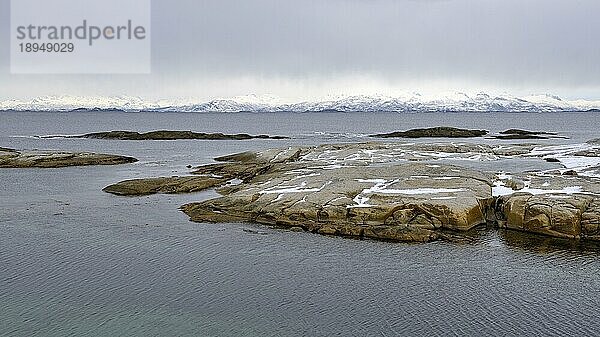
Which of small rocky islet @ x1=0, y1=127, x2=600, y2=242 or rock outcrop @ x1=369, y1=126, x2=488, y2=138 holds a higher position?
rock outcrop @ x1=369, y1=126, x2=488, y2=138

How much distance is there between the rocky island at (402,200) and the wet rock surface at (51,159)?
63.4ft

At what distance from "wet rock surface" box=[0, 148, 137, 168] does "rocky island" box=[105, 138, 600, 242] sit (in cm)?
1933

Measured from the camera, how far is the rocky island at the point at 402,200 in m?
31.8

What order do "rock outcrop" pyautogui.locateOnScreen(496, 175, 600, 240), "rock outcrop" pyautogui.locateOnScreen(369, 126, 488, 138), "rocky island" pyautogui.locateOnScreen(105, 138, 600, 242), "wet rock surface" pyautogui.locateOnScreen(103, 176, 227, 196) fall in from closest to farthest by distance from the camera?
"rock outcrop" pyautogui.locateOnScreen(496, 175, 600, 240)
"rocky island" pyautogui.locateOnScreen(105, 138, 600, 242)
"wet rock surface" pyautogui.locateOnScreen(103, 176, 227, 196)
"rock outcrop" pyautogui.locateOnScreen(369, 126, 488, 138)

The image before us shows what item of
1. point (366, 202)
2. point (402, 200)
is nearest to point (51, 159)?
point (366, 202)

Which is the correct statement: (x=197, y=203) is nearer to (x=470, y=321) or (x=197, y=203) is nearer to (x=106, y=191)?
(x=106, y=191)

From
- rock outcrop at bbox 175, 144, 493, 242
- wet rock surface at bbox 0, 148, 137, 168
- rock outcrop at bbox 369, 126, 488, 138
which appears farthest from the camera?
rock outcrop at bbox 369, 126, 488, 138

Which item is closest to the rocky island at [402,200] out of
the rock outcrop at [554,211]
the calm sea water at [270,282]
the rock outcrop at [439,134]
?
the rock outcrop at [554,211]

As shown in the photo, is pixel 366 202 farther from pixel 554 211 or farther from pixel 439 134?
pixel 439 134

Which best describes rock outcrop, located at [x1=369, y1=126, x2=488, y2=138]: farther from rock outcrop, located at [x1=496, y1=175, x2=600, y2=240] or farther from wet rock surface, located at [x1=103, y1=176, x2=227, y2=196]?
rock outcrop, located at [x1=496, y1=175, x2=600, y2=240]

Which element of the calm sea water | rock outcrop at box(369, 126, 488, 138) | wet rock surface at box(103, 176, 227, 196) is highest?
rock outcrop at box(369, 126, 488, 138)

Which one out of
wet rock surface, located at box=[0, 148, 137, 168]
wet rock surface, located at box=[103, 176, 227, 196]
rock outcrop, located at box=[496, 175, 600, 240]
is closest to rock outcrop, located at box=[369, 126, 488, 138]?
wet rock surface, located at box=[0, 148, 137, 168]

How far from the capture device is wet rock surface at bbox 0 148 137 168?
206 ft

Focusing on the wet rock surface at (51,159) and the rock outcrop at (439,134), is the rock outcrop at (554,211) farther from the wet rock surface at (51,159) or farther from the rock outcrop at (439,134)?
the rock outcrop at (439,134)
